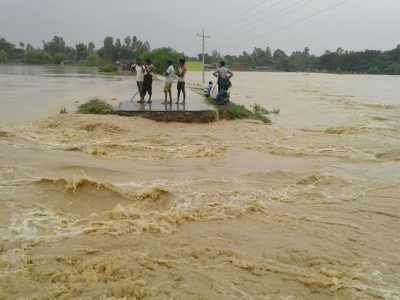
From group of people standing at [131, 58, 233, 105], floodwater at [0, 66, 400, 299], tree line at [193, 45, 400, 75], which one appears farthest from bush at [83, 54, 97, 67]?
floodwater at [0, 66, 400, 299]

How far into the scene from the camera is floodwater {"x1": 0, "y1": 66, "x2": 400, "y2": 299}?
4.26 metres

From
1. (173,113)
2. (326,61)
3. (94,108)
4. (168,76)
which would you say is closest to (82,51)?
(326,61)

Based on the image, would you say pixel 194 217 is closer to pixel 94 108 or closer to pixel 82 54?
pixel 94 108

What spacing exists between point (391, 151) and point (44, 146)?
29.5 ft

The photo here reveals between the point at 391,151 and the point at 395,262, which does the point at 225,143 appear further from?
the point at 395,262

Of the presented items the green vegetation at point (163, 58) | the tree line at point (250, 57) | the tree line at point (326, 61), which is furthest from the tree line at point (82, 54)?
the green vegetation at point (163, 58)

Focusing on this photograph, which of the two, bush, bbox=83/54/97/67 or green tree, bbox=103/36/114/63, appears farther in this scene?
green tree, bbox=103/36/114/63

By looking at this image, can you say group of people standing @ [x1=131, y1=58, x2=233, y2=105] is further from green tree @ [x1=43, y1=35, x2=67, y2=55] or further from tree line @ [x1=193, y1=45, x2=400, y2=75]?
green tree @ [x1=43, y1=35, x2=67, y2=55]

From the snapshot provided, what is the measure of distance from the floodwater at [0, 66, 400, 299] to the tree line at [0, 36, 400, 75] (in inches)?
2421

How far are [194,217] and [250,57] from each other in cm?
11780

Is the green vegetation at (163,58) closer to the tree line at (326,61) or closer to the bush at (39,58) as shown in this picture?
the tree line at (326,61)

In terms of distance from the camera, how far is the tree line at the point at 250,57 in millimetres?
84125

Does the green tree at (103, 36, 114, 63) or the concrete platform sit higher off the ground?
the green tree at (103, 36, 114, 63)

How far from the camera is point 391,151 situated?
10.6m
